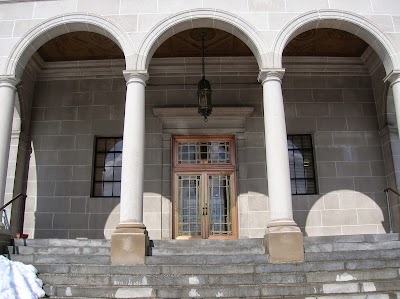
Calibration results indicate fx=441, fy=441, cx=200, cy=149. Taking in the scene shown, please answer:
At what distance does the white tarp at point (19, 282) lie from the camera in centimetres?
643

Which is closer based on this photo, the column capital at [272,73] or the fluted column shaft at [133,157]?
the fluted column shaft at [133,157]

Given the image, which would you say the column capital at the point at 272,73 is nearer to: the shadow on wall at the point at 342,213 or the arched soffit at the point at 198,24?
the arched soffit at the point at 198,24

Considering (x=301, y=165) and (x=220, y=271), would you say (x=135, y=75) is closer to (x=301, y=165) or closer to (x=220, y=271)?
(x=220, y=271)

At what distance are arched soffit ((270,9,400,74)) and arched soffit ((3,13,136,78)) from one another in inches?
133

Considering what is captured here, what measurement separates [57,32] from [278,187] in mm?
5874

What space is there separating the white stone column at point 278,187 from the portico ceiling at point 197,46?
2720 millimetres

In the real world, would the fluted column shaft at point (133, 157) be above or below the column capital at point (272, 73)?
below

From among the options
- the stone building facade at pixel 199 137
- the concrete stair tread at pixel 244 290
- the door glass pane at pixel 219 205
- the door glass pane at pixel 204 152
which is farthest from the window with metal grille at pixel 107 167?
the concrete stair tread at pixel 244 290

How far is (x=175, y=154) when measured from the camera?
1198cm

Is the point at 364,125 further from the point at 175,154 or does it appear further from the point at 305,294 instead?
the point at 305,294

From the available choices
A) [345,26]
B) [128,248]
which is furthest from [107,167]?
[345,26]

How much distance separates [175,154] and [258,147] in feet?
7.36

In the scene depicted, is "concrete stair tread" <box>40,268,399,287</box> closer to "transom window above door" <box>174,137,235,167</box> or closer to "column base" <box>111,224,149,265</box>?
"column base" <box>111,224,149,265</box>

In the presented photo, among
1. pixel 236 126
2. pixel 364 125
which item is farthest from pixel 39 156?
pixel 364 125
